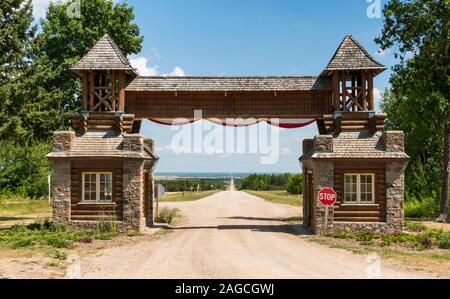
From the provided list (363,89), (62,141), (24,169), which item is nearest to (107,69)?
(62,141)

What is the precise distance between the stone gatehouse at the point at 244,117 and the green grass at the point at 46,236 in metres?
0.66

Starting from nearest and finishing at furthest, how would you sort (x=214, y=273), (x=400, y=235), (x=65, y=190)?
(x=214, y=273), (x=400, y=235), (x=65, y=190)

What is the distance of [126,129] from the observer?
23.0 metres

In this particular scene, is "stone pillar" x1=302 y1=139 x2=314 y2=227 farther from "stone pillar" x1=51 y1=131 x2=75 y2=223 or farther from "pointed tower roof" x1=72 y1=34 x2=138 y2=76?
"stone pillar" x1=51 y1=131 x2=75 y2=223

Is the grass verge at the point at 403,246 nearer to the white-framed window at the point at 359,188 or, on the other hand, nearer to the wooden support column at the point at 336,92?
the white-framed window at the point at 359,188

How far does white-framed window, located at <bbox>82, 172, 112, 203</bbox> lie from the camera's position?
2202cm

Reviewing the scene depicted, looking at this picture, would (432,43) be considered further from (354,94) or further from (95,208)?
(95,208)

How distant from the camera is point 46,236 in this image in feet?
63.8

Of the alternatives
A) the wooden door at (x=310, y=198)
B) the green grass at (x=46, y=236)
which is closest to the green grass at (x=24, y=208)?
the green grass at (x=46, y=236)

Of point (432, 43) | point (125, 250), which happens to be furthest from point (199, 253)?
point (432, 43)

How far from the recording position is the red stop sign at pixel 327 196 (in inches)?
808

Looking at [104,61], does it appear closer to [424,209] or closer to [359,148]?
[359,148]

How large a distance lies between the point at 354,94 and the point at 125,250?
42.2 feet

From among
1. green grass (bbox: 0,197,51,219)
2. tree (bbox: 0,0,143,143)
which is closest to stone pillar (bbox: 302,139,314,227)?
tree (bbox: 0,0,143,143)
